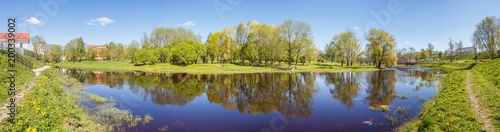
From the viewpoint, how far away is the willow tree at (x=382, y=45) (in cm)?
7175

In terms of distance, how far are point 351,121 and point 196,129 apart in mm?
9582

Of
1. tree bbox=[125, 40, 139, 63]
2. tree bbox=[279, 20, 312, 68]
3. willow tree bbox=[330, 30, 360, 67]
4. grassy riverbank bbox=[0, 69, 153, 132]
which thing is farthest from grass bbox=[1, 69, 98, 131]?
tree bbox=[125, 40, 139, 63]

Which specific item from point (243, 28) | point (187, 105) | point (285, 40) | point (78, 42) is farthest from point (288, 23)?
point (78, 42)

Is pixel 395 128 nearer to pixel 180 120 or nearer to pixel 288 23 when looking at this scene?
pixel 180 120

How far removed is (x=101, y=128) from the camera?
10812 millimetres

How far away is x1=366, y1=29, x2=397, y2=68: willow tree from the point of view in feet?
235

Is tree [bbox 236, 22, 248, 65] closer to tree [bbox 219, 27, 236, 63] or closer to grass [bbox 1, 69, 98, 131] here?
tree [bbox 219, 27, 236, 63]

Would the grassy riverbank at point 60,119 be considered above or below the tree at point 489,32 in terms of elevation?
below

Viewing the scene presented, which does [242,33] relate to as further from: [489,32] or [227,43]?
[489,32]

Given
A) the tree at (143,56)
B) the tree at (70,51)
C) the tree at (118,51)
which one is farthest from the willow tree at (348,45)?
the tree at (70,51)

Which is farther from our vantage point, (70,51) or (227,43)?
(70,51)

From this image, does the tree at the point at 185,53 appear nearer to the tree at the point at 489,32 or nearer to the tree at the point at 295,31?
the tree at the point at 295,31

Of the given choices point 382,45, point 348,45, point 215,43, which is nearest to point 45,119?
point 215,43

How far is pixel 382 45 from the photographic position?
7325cm
